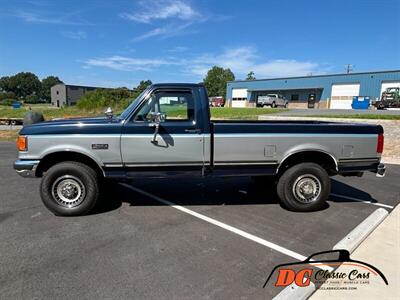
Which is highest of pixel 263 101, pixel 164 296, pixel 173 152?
pixel 263 101

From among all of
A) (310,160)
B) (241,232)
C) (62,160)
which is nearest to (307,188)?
(310,160)

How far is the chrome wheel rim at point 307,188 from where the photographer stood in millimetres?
4941

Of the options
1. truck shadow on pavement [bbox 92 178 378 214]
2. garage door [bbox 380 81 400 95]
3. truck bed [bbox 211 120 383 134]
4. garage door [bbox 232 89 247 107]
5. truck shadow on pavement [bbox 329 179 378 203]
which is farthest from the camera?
garage door [bbox 232 89 247 107]

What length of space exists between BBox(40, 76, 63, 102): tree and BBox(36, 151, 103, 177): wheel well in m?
157

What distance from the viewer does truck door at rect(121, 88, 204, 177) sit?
4559 mm

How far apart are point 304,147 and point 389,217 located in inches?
69.9

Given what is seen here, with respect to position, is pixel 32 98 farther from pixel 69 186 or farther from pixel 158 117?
pixel 158 117

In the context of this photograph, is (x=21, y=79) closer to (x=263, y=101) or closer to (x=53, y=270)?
(x=263, y=101)

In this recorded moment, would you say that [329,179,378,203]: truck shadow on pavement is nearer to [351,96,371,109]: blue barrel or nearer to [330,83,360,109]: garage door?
[351,96,371,109]: blue barrel

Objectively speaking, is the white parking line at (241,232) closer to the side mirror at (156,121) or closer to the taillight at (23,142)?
the side mirror at (156,121)

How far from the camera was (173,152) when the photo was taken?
4641 mm

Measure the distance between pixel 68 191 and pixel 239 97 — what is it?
Result: 183 ft

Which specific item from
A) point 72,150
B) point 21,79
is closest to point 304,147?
point 72,150

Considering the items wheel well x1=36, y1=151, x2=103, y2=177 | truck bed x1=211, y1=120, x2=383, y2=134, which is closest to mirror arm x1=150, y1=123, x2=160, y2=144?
truck bed x1=211, y1=120, x2=383, y2=134
